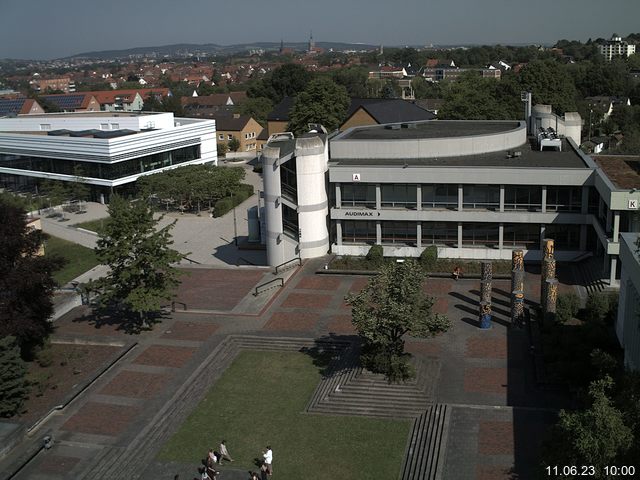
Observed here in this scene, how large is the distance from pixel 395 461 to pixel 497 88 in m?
76.9

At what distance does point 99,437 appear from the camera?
2573cm

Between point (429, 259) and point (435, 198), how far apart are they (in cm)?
397

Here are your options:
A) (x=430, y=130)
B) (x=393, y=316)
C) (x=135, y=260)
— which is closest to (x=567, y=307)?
(x=393, y=316)

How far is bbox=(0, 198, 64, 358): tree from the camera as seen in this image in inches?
1196

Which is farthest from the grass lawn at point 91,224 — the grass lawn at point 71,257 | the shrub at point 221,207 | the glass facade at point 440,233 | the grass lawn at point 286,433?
the grass lawn at point 286,433

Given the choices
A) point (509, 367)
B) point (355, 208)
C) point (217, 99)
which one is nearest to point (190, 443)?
point (509, 367)

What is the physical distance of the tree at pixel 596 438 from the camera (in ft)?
49.4

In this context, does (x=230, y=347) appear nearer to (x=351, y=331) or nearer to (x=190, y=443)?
(x=351, y=331)

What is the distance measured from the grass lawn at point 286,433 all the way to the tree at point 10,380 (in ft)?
21.8

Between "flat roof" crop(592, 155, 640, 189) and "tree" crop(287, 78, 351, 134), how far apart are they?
4305cm

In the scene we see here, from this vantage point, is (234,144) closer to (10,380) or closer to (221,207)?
(221,207)

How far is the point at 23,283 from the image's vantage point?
30.8 m

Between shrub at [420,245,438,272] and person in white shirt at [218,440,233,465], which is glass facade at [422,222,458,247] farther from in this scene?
person in white shirt at [218,440,233,465]

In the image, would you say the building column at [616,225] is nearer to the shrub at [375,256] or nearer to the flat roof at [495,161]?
the flat roof at [495,161]
